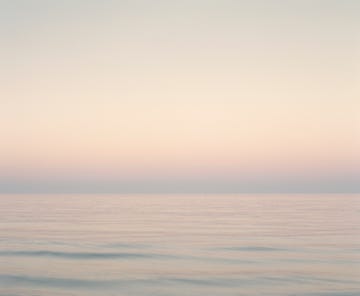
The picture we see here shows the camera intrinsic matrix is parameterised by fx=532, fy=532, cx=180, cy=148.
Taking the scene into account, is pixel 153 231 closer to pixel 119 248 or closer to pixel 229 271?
pixel 119 248

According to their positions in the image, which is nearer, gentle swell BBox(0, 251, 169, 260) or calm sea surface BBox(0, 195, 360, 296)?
calm sea surface BBox(0, 195, 360, 296)

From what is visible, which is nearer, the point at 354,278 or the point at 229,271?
the point at 354,278

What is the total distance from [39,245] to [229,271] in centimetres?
1257

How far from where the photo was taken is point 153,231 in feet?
120

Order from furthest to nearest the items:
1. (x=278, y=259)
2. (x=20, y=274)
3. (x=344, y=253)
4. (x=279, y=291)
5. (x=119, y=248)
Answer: (x=119, y=248) → (x=344, y=253) → (x=278, y=259) → (x=20, y=274) → (x=279, y=291)

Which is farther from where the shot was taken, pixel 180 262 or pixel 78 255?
pixel 78 255

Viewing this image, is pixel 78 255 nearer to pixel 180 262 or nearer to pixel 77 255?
pixel 77 255

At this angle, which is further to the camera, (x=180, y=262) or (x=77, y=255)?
(x=77, y=255)

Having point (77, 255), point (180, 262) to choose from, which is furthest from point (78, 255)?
point (180, 262)

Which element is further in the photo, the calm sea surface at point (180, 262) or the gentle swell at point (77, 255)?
the gentle swell at point (77, 255)

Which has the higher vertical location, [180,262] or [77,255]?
[77,255]

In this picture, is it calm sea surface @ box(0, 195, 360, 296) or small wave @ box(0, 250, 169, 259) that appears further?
small wave @ box(0, 250, 169, 259)

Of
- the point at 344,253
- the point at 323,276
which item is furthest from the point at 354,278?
the point at 344,253

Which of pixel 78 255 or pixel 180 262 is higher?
pixel 78 255
